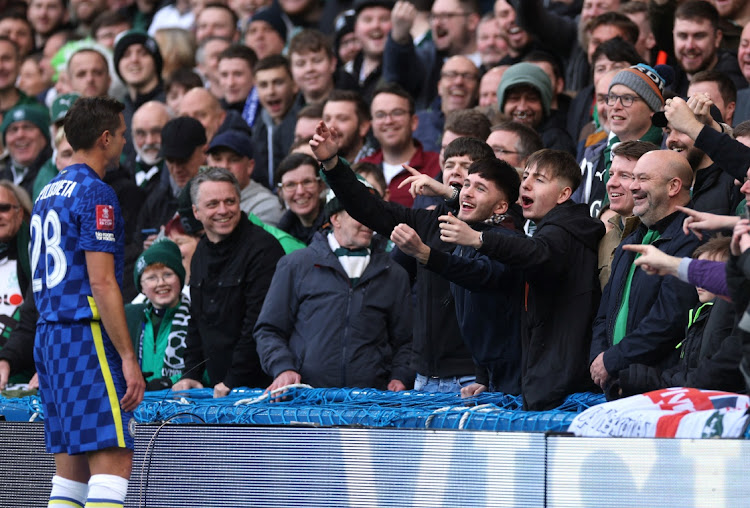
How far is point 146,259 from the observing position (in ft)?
27.2

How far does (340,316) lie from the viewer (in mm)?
7363

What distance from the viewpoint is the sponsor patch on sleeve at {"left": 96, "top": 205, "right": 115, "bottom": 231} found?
5715 millimetres

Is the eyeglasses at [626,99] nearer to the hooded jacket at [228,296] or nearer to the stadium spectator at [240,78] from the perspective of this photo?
the hooded jacket at [228,296]

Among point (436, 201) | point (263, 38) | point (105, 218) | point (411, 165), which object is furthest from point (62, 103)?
point (105, 218)

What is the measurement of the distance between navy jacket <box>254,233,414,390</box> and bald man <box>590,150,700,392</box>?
1.66m

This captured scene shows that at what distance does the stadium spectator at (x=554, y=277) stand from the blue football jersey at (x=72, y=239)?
1827 mm

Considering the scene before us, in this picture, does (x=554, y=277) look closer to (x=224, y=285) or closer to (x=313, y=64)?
(x=224, y=285)

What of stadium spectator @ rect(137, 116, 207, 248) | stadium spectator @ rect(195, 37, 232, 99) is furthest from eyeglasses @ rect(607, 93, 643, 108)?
stadium spectator @ rect(195, 37, 232, 99)

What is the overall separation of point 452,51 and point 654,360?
5.84 m

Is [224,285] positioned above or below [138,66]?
below

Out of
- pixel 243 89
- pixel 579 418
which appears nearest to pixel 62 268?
pixel 579 418

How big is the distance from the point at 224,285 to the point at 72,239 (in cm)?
223

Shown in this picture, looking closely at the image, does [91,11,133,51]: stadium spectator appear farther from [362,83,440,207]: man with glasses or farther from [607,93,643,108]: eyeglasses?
[607,93,643,108]: eyeglasses

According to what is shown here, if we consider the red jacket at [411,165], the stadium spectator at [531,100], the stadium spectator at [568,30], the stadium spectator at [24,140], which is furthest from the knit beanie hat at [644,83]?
the stadium spectator at [24,140]
